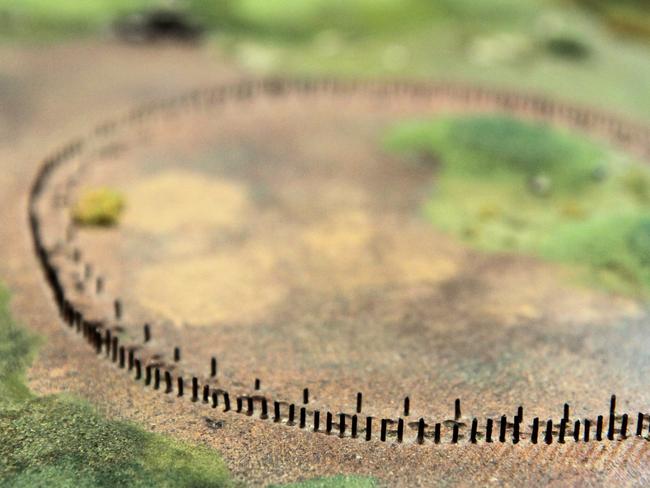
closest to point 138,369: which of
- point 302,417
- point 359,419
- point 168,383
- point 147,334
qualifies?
point 168,383

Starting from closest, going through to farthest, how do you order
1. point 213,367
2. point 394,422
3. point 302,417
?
point 302,417
point 394,422
point 213,367

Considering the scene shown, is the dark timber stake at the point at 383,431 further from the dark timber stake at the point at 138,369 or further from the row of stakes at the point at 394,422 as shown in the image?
the dark timber stake at the point at 138,369

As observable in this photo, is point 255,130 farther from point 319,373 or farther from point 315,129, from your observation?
point 319,373

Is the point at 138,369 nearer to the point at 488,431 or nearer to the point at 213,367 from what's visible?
the point at 213,367

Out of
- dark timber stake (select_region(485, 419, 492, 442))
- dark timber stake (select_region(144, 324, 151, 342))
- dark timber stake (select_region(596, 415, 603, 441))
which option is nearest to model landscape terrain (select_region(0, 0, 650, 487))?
dark timber stake (select_region(485, 419, 492, 442))

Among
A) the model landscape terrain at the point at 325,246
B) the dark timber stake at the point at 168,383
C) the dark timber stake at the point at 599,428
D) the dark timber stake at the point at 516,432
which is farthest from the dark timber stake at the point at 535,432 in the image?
the dark timber stake at the point at 168,383

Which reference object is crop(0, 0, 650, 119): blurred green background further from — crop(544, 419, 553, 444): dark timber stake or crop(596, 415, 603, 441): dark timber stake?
crop(544, 419, 553, 444): dark timber stake

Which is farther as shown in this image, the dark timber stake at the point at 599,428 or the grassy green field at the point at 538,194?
the grassy green field at the point at 538,194
